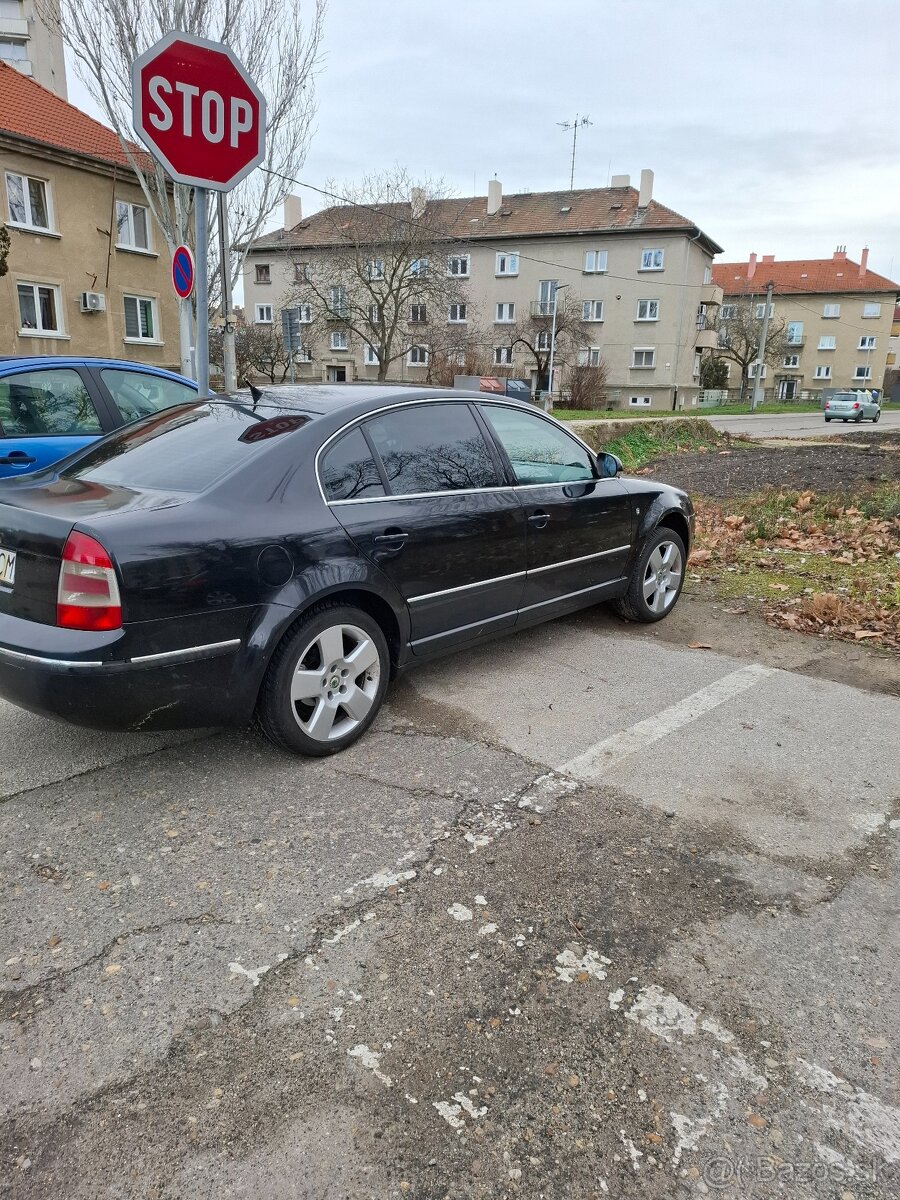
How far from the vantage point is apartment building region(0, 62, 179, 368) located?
2205 cm

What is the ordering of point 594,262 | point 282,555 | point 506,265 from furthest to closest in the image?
point 506,265 < point 594,262 < point 282,555

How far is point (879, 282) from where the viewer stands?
241 ft

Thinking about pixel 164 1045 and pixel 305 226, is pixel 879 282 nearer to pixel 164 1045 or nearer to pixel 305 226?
pixel 305 226

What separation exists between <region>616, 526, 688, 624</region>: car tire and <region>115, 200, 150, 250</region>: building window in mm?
24023

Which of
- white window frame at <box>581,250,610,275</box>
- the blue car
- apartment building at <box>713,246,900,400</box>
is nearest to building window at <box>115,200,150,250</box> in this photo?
the blue car

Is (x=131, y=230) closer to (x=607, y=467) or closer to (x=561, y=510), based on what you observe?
(x=607, y=467)

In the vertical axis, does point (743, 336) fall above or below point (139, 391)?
above

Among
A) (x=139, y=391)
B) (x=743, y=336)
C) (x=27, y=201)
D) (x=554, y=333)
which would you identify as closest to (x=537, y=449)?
(x=139, y=391)

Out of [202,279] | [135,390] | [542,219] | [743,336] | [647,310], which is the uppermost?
[542,219]

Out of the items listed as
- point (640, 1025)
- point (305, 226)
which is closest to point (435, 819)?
point (640, 1025)

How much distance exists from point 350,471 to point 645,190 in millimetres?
55418

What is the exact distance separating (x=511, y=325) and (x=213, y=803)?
180 ft

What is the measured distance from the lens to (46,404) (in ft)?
19.4

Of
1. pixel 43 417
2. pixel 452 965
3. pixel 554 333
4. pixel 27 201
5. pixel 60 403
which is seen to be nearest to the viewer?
pixel 452 965
